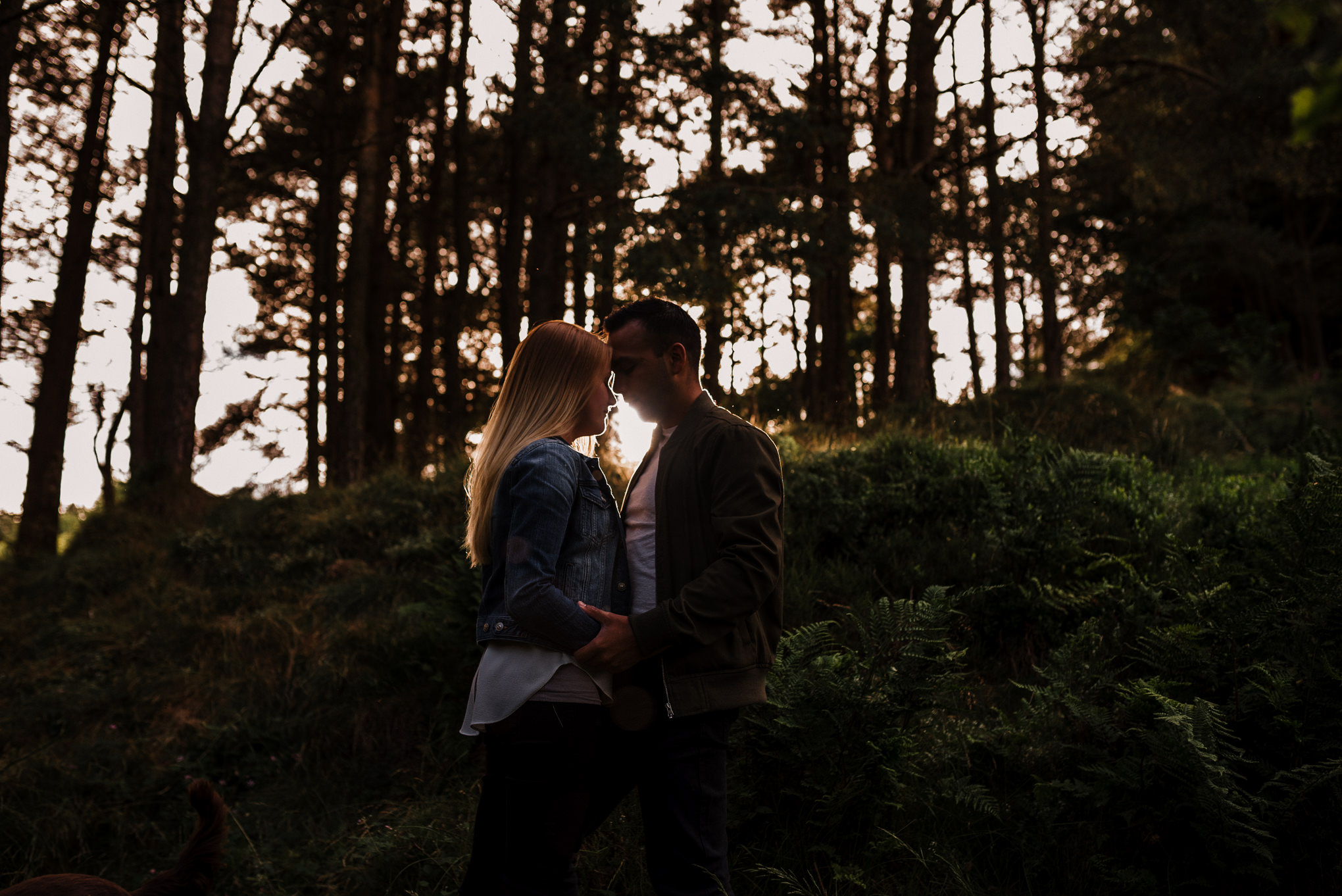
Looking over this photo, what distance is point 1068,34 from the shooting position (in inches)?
794

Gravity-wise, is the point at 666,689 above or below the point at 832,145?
below

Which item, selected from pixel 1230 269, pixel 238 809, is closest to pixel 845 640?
pixel 238 809

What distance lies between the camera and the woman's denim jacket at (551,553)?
240 cm

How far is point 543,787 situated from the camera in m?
2.42

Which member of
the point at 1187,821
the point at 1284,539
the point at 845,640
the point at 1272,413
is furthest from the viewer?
the point at 1272,413

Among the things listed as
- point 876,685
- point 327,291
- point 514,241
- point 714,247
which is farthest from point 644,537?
point 327,291

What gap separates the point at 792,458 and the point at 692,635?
525 centimetres

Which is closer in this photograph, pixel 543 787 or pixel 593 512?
pixel 543 787

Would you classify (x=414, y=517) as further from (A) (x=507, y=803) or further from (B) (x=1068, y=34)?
(B) (x=1068, y=34)

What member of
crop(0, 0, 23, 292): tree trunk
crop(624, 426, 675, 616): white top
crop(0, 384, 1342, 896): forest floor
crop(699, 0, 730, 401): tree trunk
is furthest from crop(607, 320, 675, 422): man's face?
crop(0, 0, 23, 292): tree trunk

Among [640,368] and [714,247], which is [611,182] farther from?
[640,368]

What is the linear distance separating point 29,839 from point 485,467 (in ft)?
14.4

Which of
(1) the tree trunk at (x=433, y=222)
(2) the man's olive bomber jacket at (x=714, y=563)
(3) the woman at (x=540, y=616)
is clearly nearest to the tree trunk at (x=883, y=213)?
(1) the tree trunk at (x=433, y=222)

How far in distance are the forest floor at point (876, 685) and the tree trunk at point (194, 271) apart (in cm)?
293
